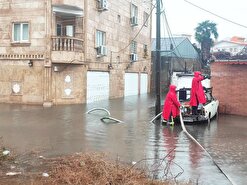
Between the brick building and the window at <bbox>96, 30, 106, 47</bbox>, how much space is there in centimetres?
864

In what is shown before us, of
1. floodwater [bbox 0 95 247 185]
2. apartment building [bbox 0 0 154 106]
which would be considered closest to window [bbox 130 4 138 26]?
apartment building [bbox 0 0 154 106]

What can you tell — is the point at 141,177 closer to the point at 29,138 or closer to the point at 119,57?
the point at 29,138

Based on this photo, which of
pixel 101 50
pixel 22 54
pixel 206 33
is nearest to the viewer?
pixel 22 54

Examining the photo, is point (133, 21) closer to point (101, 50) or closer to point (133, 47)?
point (133, 47)

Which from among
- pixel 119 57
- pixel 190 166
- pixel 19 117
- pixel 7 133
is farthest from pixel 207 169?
pixel 119 57

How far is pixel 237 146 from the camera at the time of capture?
34.7 ft

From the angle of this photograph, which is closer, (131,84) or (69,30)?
(69,30)

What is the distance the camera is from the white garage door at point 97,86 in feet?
78.7

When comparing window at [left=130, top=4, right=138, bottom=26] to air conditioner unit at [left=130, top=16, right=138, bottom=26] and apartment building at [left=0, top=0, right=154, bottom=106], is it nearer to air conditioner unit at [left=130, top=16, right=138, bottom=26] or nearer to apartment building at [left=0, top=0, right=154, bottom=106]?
air conditioner unit at [left=130, top=16, right=138, bottom=26]

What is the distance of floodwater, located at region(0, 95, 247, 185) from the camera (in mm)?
7860

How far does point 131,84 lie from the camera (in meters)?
32.0

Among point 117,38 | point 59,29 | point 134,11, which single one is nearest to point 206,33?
point 134,11

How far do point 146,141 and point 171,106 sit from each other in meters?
3.04

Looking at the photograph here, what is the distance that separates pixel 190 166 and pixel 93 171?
2.43 metres
